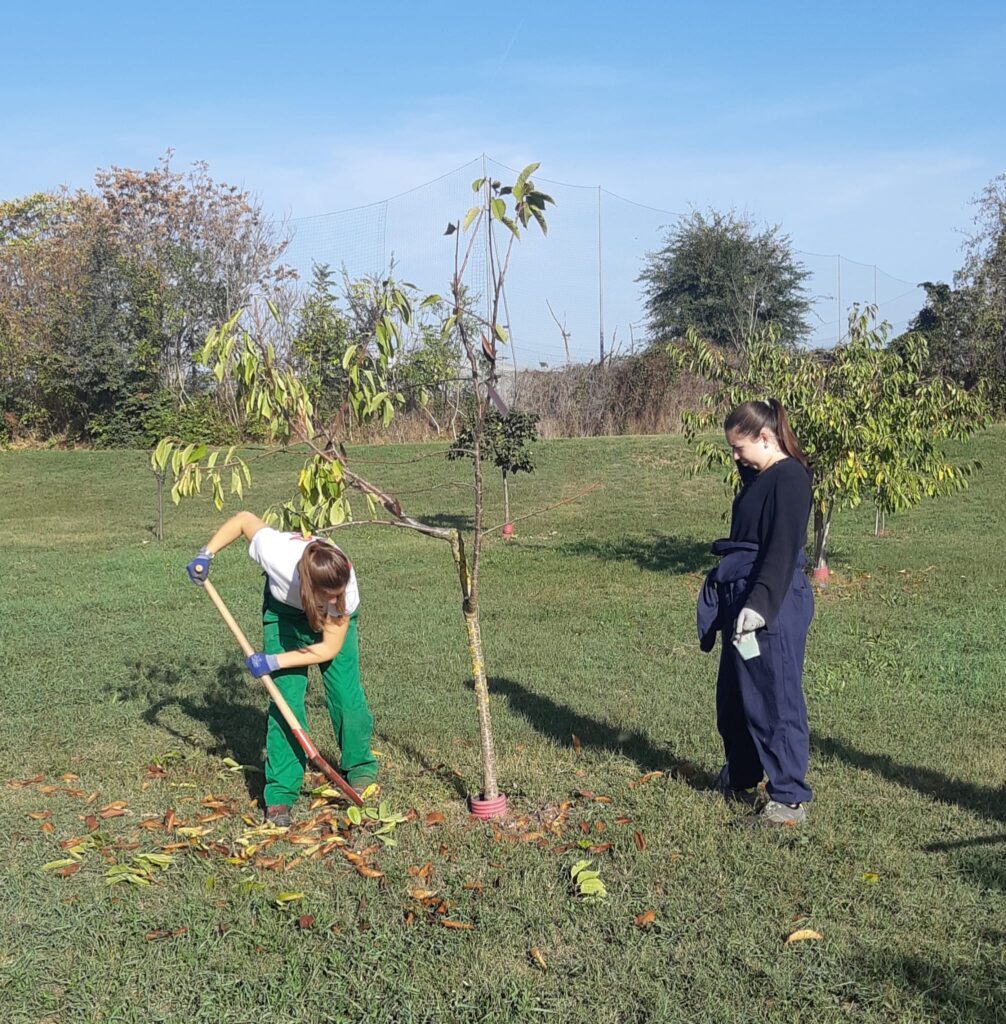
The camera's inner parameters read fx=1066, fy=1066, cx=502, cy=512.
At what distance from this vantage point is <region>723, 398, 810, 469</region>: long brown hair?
409cm

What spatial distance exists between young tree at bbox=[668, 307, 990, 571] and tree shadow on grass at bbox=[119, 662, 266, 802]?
4764 millimetres

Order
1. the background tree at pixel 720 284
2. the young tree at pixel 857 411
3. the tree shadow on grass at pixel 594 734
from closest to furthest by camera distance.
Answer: the tree shadow on grass at pixel 594 734 → the young tree at pixel 857 411 → the background tree at pixel 720 284

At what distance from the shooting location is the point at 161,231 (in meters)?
26.2

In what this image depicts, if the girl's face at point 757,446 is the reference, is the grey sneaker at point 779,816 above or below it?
below

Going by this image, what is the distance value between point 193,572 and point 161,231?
23.9 meters

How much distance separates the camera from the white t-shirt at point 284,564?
14.4 ft

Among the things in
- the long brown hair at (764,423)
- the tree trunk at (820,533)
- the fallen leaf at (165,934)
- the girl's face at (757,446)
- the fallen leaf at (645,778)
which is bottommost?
the fallen leaf at (165,934)

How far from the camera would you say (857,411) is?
9117mm

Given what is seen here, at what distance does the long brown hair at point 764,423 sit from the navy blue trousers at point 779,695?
49 centimetres

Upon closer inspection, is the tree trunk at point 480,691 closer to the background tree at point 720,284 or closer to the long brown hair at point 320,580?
the long brown hair at point 320,580

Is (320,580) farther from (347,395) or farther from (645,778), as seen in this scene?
(645,778)

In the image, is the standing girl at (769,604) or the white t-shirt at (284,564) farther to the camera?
the white t-shirt at (284,564)

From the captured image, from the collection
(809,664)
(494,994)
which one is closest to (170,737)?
(494,994)

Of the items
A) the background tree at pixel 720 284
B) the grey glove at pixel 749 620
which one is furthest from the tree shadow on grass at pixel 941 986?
the background tree at pixel 720 284
